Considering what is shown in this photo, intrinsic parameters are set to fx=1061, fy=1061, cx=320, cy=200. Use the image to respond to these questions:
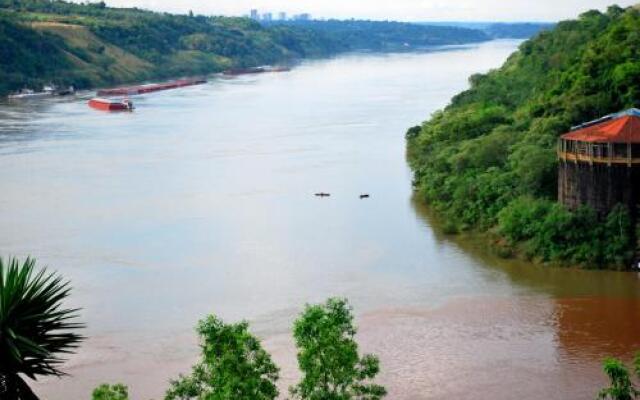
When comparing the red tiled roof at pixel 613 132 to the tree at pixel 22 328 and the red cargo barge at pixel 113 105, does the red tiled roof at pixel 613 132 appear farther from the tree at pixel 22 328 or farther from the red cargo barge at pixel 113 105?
the red cargo barge at pixel 113 105

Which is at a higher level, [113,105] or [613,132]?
[613,132]

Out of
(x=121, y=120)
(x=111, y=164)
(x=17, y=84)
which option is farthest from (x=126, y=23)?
(x=111, y=164)

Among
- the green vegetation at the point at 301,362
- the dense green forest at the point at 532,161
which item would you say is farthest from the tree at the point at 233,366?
the dense green forest at the point at 532,161

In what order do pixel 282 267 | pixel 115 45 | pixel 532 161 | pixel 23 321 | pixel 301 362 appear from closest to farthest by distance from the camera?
pixel 23 321 → pixel 301 362 → pixel 282 267 → pixel 532 161 → pixel 115 45

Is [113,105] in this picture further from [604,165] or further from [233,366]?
[233,366]

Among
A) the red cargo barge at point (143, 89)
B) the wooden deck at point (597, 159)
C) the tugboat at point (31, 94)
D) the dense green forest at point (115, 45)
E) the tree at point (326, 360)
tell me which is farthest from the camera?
the dense green forest at point (115, 45)

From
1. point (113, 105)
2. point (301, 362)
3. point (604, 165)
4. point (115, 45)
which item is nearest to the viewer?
point (301, 362)

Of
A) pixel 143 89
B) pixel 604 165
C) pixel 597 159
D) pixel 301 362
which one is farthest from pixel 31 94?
pixel 301 362
